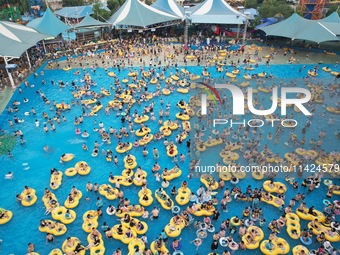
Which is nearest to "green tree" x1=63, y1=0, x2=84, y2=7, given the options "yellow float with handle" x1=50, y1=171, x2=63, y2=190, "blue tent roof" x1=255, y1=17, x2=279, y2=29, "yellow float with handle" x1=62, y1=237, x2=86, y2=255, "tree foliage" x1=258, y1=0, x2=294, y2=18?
"tree foliage" x1=258, y1=0, x2=294, y2=18

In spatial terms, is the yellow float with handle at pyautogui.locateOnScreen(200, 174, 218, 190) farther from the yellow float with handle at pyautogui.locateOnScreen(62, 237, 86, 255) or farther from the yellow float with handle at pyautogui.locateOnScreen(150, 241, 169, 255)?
the yellow float with handle at pyautogui.locateOnScreen(62, 237, 86, 255)

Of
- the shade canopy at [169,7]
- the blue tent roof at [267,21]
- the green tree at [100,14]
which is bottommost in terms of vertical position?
the blue tent roof at [267,21]

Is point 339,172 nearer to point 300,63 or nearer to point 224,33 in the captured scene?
point 300,63

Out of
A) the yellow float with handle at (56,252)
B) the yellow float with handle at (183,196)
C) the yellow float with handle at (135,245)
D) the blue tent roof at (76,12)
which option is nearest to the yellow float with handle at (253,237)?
the yellow float with handle at (183,196)

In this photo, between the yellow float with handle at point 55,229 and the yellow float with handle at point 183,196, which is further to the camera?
the yellow float with handle at point 183,196

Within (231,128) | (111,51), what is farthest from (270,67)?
(111,51)

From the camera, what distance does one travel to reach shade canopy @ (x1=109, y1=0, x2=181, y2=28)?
37.3 metres

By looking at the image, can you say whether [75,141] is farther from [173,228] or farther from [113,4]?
[113,4]

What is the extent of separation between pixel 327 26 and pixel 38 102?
109ft

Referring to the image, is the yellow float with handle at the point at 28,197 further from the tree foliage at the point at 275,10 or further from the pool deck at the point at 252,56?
the tree foliage at the point at 275,10

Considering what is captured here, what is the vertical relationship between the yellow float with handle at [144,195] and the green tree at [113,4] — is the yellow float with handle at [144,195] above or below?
below

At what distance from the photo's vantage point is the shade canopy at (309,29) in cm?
3222

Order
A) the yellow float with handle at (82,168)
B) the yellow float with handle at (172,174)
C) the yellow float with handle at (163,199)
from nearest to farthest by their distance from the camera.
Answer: the yellow float with handle at (163,199), the yellow float with handle at (172,174), the yellow float with handle at (82,168)

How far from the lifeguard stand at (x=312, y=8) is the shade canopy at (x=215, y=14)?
10.1 m
